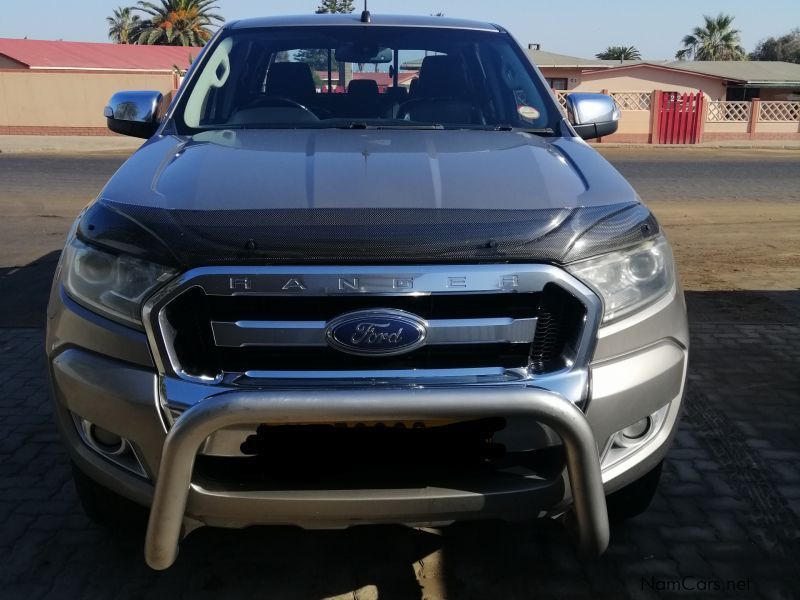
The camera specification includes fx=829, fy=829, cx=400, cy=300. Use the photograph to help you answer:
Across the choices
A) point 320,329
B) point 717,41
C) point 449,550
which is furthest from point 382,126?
→ point 717,41

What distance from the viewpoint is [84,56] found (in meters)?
34.9

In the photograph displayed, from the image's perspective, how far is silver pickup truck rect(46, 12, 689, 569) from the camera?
2189 millimetres

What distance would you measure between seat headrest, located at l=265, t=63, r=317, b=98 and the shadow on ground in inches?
77.1

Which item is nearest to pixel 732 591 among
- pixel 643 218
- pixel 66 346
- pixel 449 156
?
pixel 643 218

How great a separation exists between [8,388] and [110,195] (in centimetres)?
245

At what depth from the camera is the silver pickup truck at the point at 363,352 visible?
2189 millimetres

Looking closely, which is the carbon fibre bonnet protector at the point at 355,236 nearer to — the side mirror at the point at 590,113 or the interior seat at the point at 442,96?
the interior seat at the point at 442,96

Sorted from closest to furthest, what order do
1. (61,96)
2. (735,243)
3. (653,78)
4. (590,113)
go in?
(590,113) < (735,243) < (61,96) < (653,78)

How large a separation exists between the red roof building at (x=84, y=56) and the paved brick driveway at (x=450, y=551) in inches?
1159

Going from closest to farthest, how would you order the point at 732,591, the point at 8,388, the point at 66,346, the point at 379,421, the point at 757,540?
the point at 379,421
the point at 66,346
the point at 732,591
the point at 757,540
the point at 8,388

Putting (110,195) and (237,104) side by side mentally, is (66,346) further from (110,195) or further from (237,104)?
(237,104)

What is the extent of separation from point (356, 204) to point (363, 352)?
45cm

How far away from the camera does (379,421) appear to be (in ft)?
6.88

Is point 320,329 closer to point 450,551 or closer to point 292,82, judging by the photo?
point 450,551
